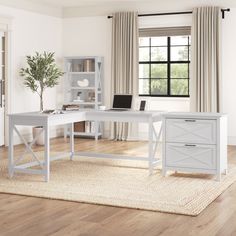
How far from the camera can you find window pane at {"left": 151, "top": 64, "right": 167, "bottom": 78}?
955cm

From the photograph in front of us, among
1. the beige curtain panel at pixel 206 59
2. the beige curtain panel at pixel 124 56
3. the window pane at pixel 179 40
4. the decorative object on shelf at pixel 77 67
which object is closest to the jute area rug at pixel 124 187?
the beige curtain panel at pixel 206 59

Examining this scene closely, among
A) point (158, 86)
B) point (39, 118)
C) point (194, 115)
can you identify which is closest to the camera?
point (39, 118)

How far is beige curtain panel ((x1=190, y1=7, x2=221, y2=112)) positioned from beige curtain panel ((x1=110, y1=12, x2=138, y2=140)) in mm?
1150

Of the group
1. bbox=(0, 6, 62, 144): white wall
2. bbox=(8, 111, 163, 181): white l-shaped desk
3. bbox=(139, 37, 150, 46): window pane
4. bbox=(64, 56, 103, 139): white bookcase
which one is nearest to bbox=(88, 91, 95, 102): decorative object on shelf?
bbox=(64, 56, 103, 139): white bookcase

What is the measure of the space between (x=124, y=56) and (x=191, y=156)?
4159mm

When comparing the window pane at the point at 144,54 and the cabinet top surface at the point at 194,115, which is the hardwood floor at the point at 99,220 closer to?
the cabinet top surface at the point at 194,115

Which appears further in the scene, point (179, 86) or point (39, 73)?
point (179, 86)

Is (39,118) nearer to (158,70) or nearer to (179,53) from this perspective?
(158,70)

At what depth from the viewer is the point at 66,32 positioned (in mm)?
10164

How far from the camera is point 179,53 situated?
9.45m

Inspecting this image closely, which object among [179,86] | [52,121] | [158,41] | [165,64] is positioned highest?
[158,41]

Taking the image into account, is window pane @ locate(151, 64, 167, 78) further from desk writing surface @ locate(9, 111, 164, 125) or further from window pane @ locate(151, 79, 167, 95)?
desk writing surface @ locate(9, 111, 164, 125)

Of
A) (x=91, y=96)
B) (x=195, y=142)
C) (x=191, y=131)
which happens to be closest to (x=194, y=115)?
(x=191, y=131)

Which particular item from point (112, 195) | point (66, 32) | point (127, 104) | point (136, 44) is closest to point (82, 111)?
point (127, 104)
